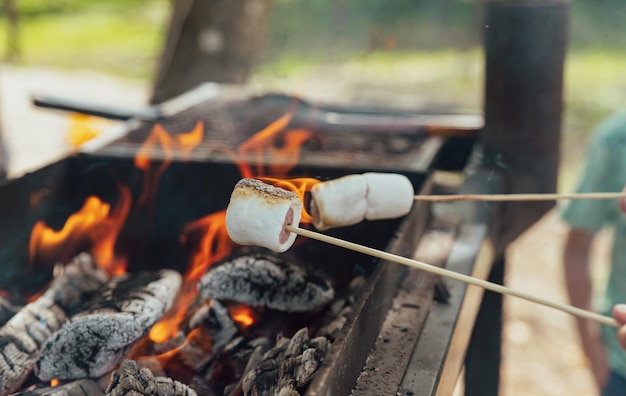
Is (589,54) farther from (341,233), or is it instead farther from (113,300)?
(113,300)

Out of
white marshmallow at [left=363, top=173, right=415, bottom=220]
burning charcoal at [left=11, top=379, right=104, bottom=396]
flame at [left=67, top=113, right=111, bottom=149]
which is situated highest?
white marshmallow at [left=363, top=173, right=415, bottom=220]

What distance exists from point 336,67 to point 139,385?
41.3ft

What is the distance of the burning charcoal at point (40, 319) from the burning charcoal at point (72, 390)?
120mm

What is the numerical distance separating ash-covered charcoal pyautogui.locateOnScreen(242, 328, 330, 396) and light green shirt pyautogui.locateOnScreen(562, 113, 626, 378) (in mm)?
1874

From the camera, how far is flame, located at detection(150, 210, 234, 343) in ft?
8.71

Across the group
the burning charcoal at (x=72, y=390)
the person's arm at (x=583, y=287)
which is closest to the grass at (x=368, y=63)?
the person's arm at (x=583, y=287)

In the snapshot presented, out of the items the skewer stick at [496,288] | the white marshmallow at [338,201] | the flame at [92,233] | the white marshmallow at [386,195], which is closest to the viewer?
the skewer stick at [496,288]

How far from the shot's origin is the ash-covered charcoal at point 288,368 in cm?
178

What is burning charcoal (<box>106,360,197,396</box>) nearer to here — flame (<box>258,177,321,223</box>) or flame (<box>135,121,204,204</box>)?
flame (<box>258,177,321,223</box>)

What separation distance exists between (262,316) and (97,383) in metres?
0.63

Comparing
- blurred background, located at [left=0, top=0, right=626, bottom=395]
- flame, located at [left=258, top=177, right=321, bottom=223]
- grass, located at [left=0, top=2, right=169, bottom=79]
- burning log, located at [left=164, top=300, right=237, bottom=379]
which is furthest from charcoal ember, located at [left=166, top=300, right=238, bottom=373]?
grass, located at [left=0, top=2, right=169, bottom=79]

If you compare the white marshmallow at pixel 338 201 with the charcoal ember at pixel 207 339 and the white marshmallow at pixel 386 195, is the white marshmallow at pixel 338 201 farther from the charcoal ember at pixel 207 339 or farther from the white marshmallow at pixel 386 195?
the charcoal ember at pixel 207 339

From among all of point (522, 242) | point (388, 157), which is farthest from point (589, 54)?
point (388, 157)

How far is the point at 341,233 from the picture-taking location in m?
2.81
